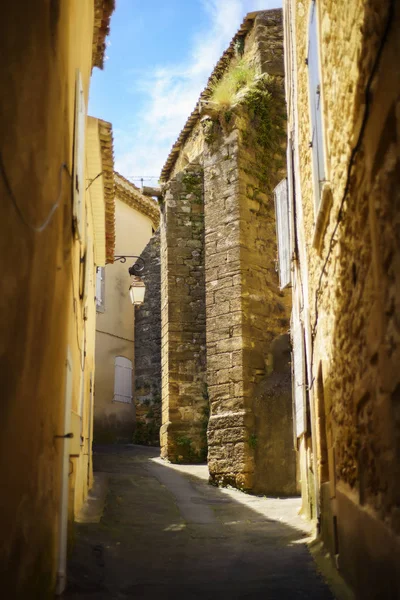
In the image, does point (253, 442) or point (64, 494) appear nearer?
point (64, 494)

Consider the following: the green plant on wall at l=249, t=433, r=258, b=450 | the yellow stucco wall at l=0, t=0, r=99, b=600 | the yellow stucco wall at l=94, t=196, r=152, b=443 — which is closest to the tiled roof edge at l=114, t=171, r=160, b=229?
the yellow stucco wall at l=94, t=196, r=152, b=443

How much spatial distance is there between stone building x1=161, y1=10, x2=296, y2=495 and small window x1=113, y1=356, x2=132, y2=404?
5.64 metres

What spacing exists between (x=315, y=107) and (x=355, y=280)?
247 cm

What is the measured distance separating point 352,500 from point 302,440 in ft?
14.0

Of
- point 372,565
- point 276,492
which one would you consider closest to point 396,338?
point 372,565

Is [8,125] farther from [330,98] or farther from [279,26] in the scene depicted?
[279,26]

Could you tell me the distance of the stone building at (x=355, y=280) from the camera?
10.7ft

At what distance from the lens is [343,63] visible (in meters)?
4.59

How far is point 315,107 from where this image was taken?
6289 mm

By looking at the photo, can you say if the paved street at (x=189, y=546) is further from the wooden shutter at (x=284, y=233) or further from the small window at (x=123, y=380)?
the small window at (x=123, y=380)

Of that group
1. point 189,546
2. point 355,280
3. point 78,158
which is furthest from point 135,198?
point 355,280

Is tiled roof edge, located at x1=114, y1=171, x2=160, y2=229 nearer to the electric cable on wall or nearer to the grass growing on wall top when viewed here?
the grass growing on wall top

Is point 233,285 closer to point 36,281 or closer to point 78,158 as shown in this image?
point 78,158

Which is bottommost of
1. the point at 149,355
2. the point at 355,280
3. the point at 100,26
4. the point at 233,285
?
the point at 355,280
